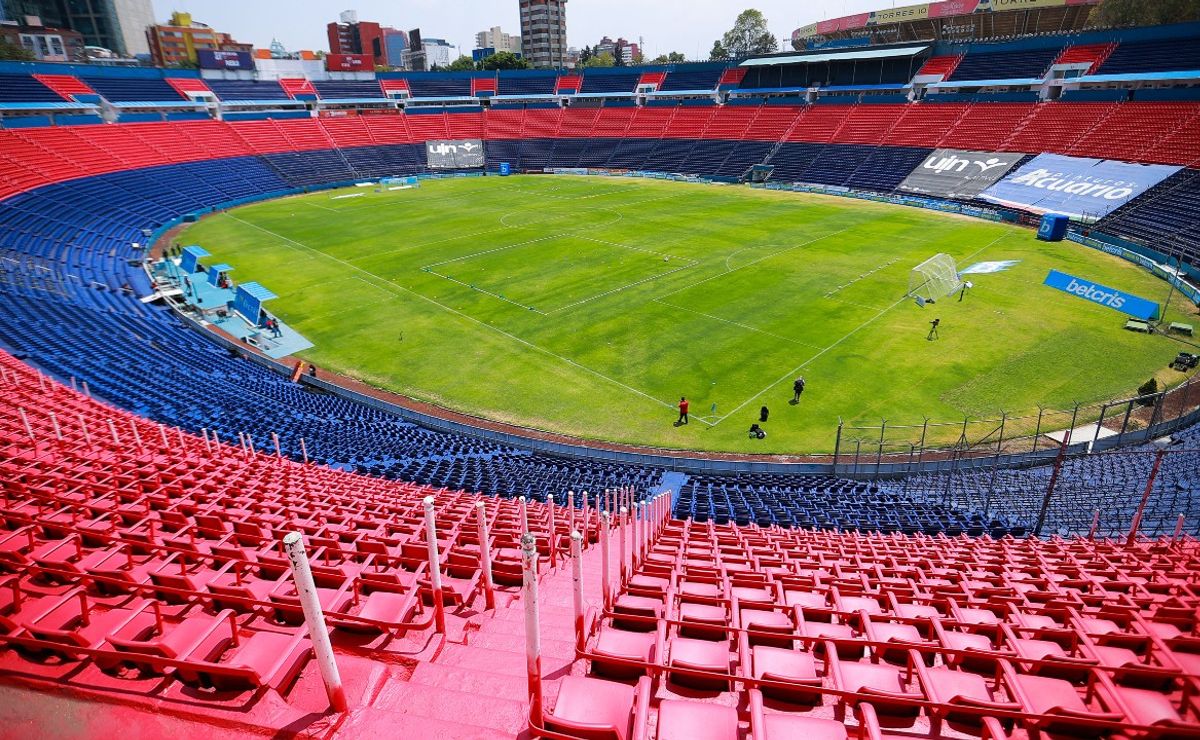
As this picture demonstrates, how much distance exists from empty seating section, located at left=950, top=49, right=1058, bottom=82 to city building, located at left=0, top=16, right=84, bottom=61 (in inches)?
6273

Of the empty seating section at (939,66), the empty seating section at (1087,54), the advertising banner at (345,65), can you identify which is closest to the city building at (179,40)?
the advertising banner at (345,65)

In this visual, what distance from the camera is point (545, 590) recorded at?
8820 mm

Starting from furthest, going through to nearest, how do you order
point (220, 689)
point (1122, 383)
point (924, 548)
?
point (1122, 383), point (924, 548), point (220, 689)

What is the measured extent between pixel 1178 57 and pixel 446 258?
71.7 metres

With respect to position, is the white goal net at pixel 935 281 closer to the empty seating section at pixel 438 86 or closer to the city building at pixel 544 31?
the empty seating section at pixel 438 86

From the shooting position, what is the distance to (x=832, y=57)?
85.4 m

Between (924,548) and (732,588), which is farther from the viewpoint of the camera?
(924,548)

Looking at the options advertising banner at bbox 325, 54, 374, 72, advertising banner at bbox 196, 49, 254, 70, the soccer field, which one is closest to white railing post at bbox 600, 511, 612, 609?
the soccer field

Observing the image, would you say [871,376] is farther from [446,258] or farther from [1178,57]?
[1178,57]

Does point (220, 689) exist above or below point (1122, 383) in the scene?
above

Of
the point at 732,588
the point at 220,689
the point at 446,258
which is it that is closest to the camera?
the point at 220,689

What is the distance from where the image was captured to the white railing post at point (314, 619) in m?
4.36

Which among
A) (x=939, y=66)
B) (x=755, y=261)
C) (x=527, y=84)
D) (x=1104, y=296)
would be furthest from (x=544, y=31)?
(x=1104, y=296)

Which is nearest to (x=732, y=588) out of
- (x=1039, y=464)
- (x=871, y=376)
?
(x=1039, y=464)
